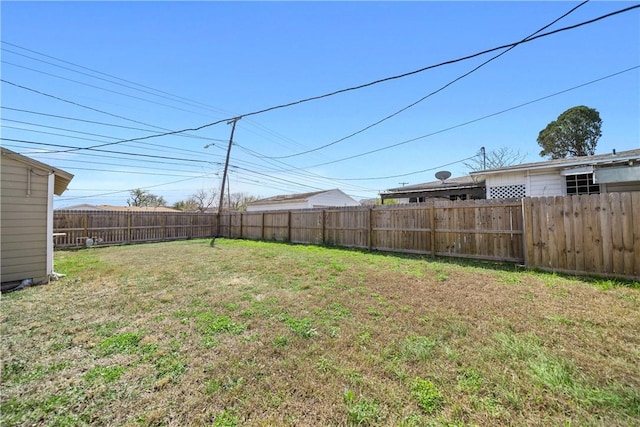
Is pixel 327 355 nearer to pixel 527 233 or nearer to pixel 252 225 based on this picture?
pixel 527 233

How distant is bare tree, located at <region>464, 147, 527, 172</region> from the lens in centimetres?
2366

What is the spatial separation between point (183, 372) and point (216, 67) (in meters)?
11.5

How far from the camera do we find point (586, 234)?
5.11 meters

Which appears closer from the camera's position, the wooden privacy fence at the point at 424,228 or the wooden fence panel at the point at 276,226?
the wooden privacy fence at the point at 424,228

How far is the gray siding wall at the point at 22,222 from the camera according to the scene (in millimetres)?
5086

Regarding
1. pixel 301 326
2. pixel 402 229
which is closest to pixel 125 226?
pixel 402 229

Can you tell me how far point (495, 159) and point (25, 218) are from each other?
30168 mm

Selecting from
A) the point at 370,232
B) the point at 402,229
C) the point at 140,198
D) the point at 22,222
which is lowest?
the point at 370,232

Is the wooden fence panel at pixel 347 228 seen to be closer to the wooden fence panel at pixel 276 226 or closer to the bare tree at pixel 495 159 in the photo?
the wooden fence panel at pixel 276 226

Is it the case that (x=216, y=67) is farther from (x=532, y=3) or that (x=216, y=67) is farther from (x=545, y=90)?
(x=545, y=90)

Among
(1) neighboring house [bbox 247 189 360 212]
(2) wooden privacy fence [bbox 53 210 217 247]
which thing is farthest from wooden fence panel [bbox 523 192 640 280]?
(1) neighboring house [bbox 247 189 360 212]

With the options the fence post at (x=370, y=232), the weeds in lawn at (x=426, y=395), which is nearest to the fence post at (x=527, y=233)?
the fence post at (x=370, y=232)

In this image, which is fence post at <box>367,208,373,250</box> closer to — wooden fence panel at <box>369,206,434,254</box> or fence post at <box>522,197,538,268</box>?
wooden fence panel at <box>369,206,434,254</box>

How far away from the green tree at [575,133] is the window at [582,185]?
584 inches
